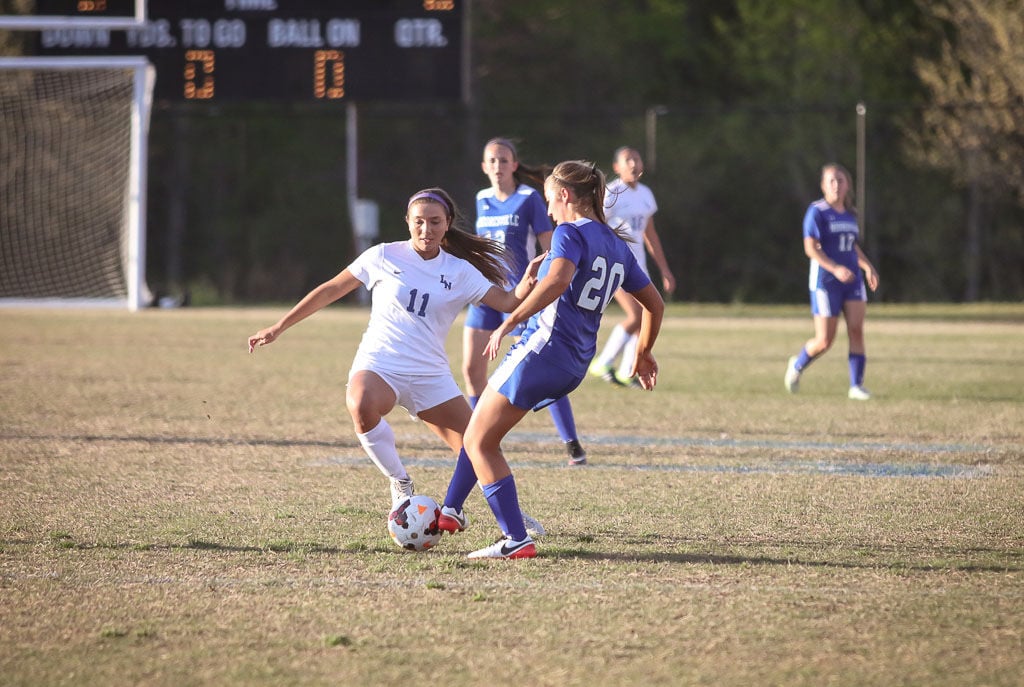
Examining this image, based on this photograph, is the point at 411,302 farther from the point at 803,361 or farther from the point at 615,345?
the point at 615,345

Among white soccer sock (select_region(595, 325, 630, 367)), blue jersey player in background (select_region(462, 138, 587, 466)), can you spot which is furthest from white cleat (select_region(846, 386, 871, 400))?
blue jersey player in background (select_region(462, 138, 587, 466))

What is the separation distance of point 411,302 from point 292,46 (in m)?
13.3

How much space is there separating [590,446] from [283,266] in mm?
23357

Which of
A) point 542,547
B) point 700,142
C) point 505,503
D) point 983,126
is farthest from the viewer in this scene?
point 700,142

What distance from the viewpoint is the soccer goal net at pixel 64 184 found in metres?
25.2

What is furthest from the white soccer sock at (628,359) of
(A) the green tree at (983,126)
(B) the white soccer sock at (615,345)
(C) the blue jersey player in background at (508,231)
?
(A) the green tree at (983,126)

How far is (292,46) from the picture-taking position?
18.4 m

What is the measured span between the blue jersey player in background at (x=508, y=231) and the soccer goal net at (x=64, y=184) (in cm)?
1663

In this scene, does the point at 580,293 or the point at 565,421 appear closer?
the point at 580,293

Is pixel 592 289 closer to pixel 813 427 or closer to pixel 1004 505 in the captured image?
pixel 1004 505

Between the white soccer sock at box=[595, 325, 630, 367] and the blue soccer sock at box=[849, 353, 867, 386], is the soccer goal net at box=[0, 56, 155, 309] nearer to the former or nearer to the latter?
the white soccer sock at box=[595, 325, 630, 367]

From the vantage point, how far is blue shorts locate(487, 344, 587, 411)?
17.8 feet

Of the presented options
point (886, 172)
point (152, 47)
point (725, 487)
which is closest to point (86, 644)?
point (725, 487)

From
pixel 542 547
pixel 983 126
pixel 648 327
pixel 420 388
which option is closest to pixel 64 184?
pixel 983 126
